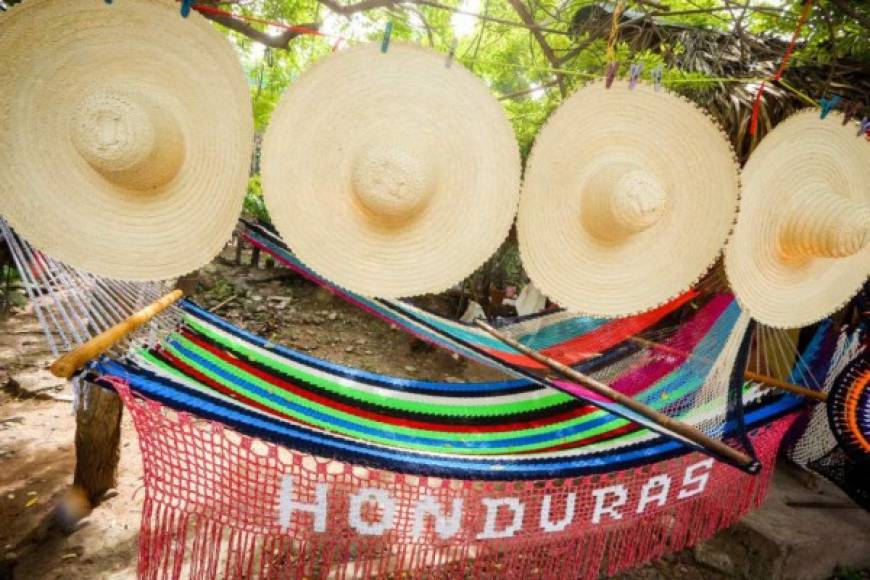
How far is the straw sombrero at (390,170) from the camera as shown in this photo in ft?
4.02

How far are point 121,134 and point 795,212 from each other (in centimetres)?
216

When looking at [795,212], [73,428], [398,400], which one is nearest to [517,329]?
[398,400]

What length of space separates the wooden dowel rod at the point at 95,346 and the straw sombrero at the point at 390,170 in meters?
0.72

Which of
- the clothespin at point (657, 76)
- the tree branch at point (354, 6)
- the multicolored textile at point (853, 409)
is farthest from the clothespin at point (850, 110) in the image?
the tree branch at point (354, 6)

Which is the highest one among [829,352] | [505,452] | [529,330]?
Result: [829,352]

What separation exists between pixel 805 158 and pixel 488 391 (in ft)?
5.44

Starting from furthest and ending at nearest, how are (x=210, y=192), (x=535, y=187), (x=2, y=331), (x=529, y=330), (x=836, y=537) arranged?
(x=2, y=331), (x=529, y=330), (x=836, y=537), (x=535, y=187), (x=210, y=192)

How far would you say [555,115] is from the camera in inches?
53.6

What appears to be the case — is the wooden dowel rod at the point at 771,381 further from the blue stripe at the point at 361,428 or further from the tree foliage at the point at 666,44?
the tree foliage at the point at 666,44

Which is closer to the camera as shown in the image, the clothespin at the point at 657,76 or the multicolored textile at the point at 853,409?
the clothespin at the point at 657,76

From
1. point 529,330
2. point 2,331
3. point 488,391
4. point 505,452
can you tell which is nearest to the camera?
point 505,452

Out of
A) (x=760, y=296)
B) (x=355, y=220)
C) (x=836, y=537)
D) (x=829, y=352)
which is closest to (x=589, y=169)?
(x=355, y=220)

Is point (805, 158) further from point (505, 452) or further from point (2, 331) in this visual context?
point (2, 331)

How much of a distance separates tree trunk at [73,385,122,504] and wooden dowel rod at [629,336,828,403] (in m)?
2.88
